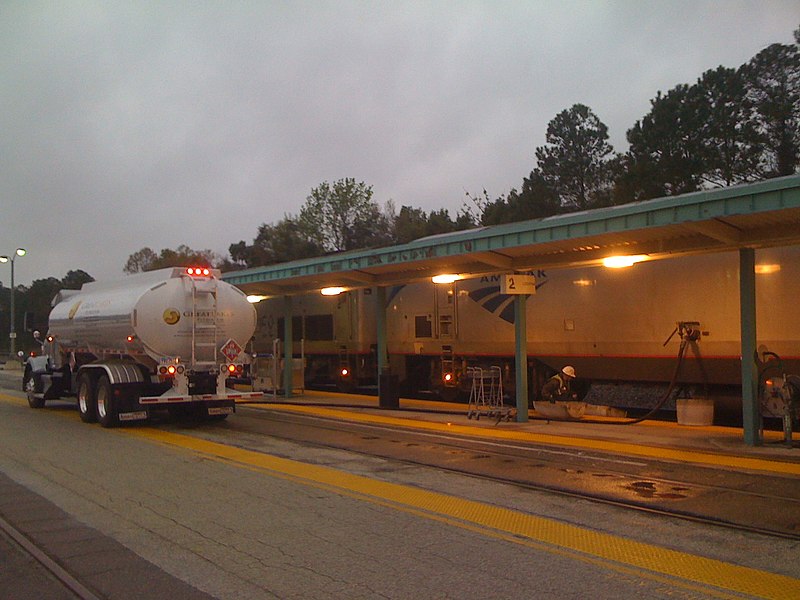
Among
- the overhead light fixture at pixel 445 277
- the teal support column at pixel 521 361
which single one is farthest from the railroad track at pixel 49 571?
the overhead light fixture at pixel 445 277

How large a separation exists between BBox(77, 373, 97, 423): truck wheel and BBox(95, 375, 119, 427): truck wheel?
10.1 inches

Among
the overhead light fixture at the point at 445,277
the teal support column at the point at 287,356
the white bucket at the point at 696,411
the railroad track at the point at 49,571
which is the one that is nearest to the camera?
the railroad track at the point at 49,571

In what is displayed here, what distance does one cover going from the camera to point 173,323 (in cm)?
1409

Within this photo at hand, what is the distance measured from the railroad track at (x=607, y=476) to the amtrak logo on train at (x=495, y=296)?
4.71 metres

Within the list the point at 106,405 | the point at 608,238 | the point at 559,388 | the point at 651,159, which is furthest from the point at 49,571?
the point at 651,159

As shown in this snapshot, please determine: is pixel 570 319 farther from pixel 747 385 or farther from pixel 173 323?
pixel 173 323

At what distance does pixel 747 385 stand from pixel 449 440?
5.00 m

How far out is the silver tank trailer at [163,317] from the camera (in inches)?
548

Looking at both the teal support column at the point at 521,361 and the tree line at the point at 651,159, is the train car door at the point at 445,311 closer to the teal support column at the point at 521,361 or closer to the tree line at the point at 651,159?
the teal support column at the point at 521,361

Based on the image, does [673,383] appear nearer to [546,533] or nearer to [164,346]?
[546,533]

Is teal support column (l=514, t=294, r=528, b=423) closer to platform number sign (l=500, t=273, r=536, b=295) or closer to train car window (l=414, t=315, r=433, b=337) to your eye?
platform number sign (l=500, t=273, r=536, b=295)

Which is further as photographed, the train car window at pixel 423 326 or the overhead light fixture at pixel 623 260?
the train car window at pixel 423 326

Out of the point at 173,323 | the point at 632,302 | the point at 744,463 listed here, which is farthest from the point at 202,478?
the point at 632,302

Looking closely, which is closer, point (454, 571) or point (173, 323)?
point (454, 571)
